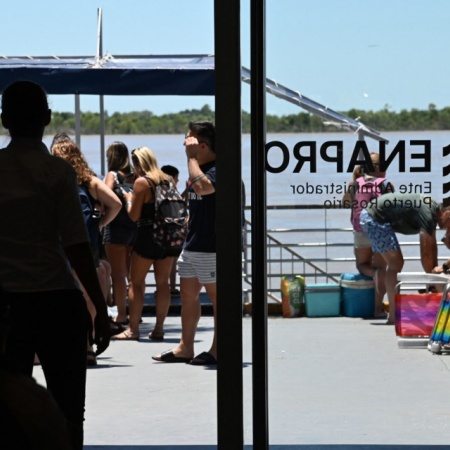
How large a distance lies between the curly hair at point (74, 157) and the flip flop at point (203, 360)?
147 cm

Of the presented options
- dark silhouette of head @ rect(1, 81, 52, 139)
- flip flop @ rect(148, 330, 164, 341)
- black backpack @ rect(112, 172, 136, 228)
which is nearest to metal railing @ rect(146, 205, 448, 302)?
dark silhouette of head @ rect(1, 81, 52, 139)

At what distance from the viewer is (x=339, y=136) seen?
457cm

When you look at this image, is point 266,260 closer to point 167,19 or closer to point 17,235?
point 17,235

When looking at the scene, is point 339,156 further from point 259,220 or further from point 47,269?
point 47,269

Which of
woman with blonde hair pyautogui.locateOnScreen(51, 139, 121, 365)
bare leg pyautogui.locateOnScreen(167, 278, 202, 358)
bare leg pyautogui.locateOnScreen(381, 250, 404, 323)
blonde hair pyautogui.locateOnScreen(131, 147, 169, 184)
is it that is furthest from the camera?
blonde hair pyautogui.locateOnScreen(131, 147, 169, 184)

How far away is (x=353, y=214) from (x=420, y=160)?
32 centimetres

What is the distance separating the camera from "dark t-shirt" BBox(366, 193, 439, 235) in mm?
4613

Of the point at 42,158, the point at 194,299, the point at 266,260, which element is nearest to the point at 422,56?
the point at 266,260

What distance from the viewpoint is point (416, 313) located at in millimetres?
5176

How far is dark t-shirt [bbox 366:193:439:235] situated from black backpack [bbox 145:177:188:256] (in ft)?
14.1

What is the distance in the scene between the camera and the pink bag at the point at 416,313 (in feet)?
16.4

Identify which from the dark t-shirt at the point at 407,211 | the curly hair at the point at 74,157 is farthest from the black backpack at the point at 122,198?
the dark t-shirt at the point at 407,211

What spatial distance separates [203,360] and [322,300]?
129 inches

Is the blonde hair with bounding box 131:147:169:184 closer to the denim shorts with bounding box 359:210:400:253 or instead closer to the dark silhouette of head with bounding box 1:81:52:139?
the denim shorts with bounding box 359:210:400:253
